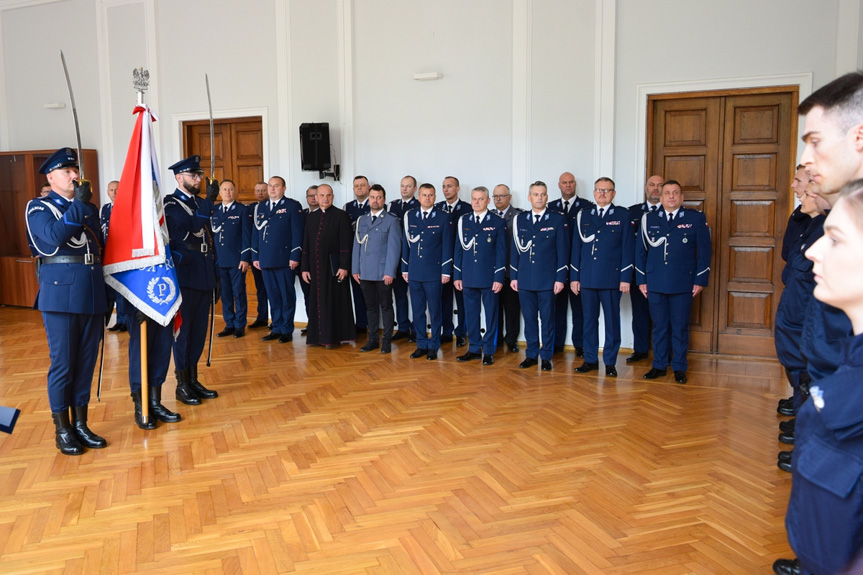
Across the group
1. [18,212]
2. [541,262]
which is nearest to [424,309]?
[541,262]

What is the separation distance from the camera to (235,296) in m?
7.34

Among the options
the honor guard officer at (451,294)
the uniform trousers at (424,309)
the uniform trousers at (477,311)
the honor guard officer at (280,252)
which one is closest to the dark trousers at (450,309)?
the honor guard officer at (451,294)

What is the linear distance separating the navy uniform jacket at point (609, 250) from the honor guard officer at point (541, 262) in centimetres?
22

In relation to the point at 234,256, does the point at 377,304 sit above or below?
below

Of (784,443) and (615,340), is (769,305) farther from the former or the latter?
(784,443)

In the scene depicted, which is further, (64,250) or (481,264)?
(481,264)

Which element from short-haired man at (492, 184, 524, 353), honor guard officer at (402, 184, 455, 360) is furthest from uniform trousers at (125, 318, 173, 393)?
short-haired man at (492, 184, 524, 353)

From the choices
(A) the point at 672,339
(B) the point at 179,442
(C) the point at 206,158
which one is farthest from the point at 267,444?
(C) the point at 206,158

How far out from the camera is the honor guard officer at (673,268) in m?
5.35

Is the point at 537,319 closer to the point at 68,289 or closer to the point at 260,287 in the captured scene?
the point at 260,287

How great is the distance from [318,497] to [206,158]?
6.40 m

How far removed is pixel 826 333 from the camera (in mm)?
1382

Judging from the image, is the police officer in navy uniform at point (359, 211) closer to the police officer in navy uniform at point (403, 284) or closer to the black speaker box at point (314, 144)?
the police officer in navy uniform at point (403, 284)

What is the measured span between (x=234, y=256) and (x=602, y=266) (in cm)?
398
